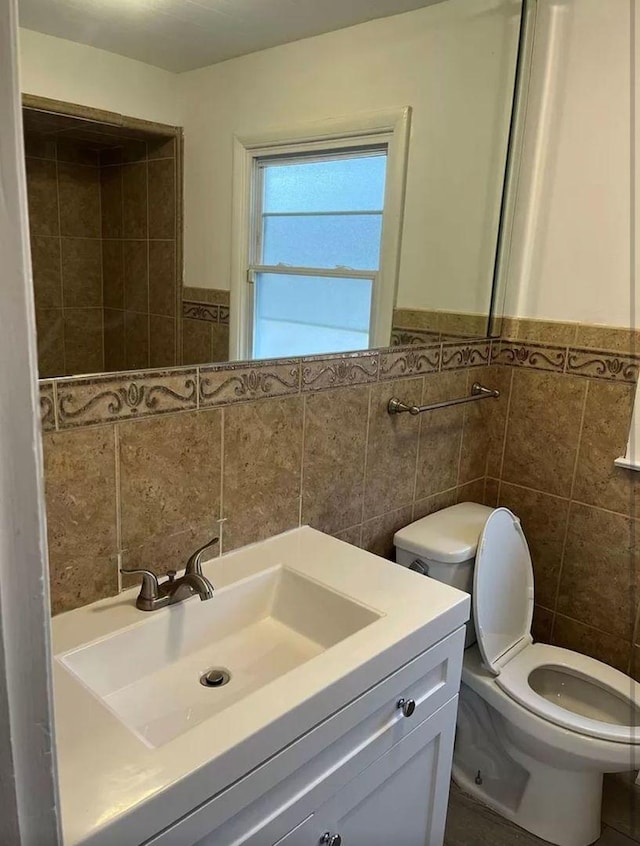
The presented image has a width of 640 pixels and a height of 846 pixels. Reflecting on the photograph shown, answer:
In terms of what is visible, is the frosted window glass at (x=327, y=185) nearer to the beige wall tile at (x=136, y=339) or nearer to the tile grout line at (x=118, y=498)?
the beige wall tile at (x=136, y=339)

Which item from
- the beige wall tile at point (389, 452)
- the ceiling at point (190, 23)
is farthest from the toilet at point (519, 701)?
the ceiling at point (190, 23)

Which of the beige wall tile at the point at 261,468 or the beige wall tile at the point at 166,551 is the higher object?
the beige wall tile at the point at 261,468

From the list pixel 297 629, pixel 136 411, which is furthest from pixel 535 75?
pixel 297 629

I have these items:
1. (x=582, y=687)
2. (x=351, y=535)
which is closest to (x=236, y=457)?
(x=351, y=535)

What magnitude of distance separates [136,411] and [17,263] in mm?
789

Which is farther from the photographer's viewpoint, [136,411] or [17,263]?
[136,411]

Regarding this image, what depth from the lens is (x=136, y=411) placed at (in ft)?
3.84

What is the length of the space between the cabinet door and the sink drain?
277 millimetres

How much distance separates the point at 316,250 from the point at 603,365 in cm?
91

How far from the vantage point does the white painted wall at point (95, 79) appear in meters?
1.02

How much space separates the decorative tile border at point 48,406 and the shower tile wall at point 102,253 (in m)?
0.02

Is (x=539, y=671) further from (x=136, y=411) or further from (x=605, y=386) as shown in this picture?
(x=136, y=411)

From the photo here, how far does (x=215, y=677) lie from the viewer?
1.19 m

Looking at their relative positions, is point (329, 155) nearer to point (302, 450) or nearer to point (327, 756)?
point (302, 450)
